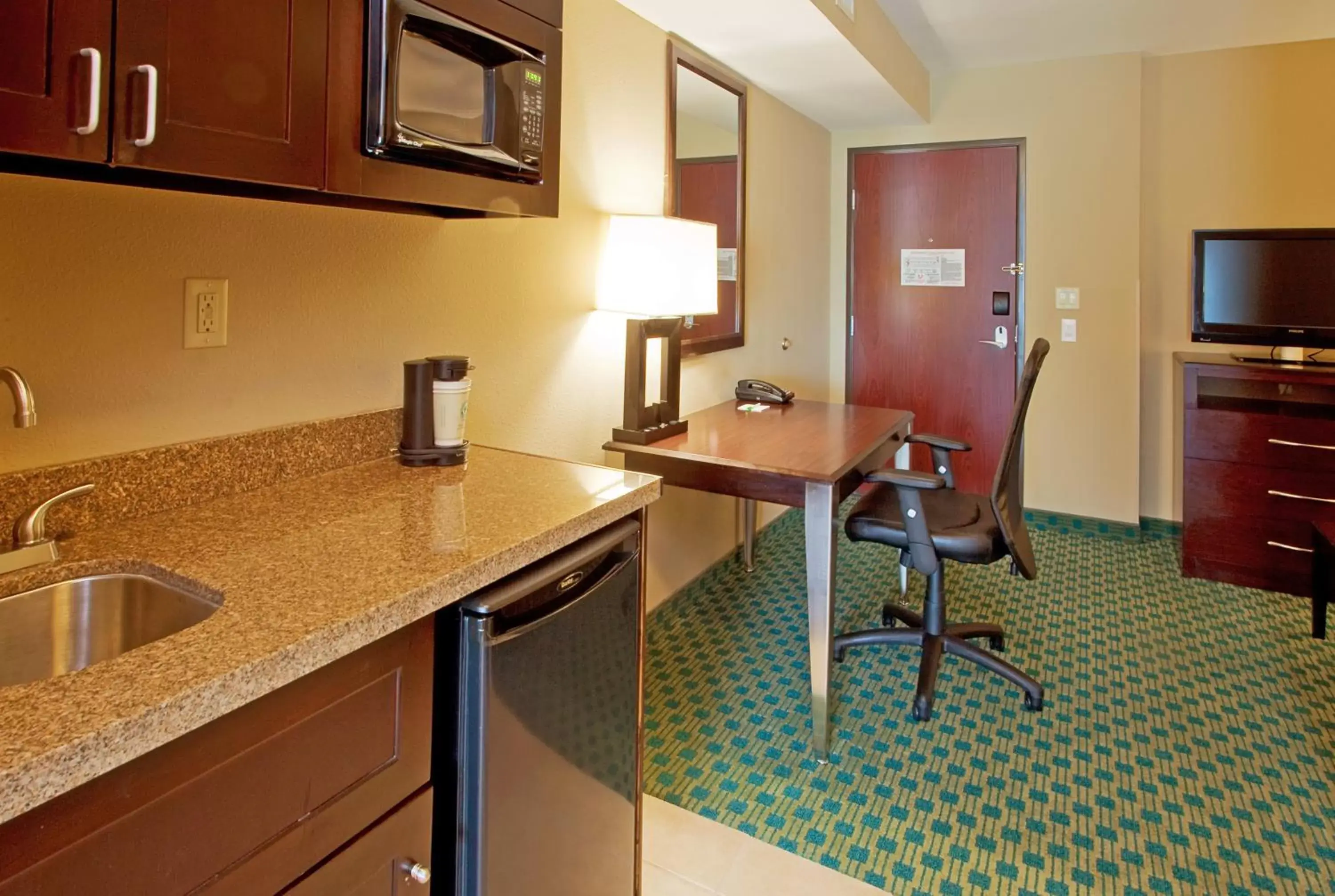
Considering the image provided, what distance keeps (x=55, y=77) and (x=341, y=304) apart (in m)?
0.72

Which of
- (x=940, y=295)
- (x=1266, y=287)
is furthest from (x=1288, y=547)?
(x=940, y=295)

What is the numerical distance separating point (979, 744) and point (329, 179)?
2071mm

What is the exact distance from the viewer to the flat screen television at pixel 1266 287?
3238 millimetres

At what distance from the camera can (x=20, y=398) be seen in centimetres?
98

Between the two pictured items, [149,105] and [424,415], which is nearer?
[149,105]

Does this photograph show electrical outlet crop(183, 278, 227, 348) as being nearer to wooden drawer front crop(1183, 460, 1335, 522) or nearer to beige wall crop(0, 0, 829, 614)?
beige wall crop(0, 0, 829, 614)

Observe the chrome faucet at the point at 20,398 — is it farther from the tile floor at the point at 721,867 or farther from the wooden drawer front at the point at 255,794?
the tile floor at the point at 721,867

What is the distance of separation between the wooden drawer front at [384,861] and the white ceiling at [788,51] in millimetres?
2191

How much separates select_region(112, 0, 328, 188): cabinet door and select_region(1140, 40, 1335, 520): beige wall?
395 centimetres

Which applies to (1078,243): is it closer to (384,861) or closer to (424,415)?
(424,415)

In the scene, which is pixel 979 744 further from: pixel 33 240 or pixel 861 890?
pixel 33 240

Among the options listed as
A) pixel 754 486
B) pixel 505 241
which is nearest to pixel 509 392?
pixel 505 241

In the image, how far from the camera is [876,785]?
1994 mm

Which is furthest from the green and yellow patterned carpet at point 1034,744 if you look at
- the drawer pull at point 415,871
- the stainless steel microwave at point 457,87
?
the stainless steel microwave at point 457,87
